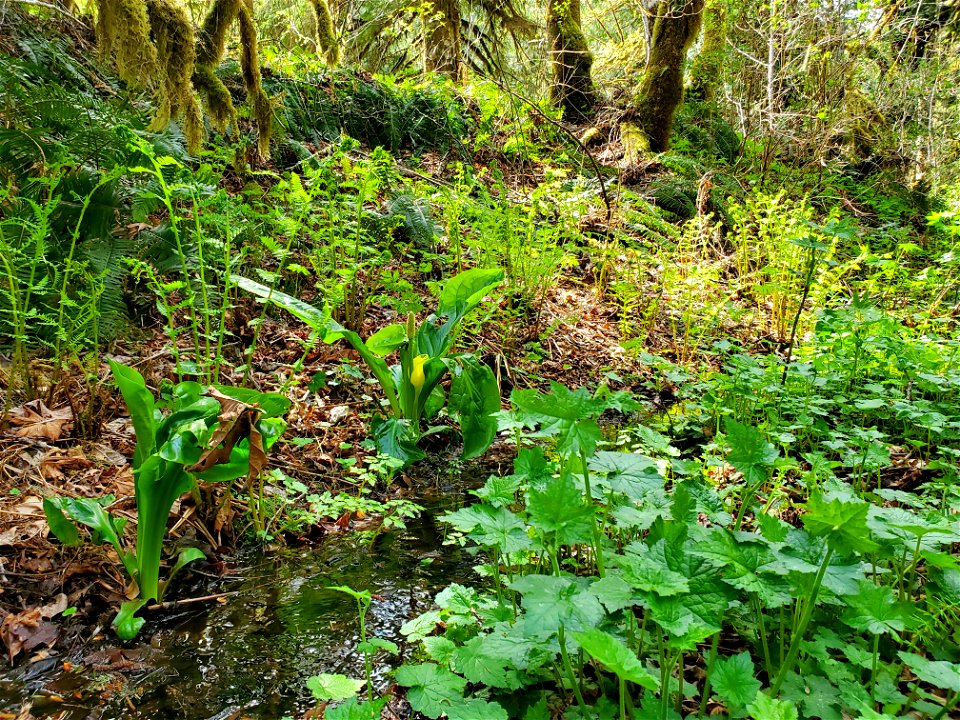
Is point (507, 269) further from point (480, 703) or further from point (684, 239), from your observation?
point (480, 703)

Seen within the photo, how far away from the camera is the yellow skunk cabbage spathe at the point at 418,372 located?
2803 mm

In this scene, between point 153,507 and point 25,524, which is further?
point 25,524

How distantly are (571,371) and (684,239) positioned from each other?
1.79 m

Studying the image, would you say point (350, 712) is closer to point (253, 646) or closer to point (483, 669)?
point (483, 669)

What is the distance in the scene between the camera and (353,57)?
9.36m

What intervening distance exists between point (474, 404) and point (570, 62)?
8.19m

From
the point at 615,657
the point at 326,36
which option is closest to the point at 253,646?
the point at 615,657

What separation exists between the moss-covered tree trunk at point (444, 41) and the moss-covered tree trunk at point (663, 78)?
278cm

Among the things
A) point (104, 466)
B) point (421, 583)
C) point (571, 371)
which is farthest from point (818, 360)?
point (104, 466)

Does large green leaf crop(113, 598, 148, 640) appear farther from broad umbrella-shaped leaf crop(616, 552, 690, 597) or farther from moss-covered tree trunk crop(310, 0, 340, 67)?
moss-covered tree trunk crop(310, 0, 340, 67)

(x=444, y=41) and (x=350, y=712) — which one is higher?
(x=444, y=41)

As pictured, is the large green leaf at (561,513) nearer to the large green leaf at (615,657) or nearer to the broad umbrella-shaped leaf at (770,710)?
the large green leaf at (615,657)

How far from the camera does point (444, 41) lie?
8758 millimetres

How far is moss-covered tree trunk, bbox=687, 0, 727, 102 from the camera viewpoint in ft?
30.7
